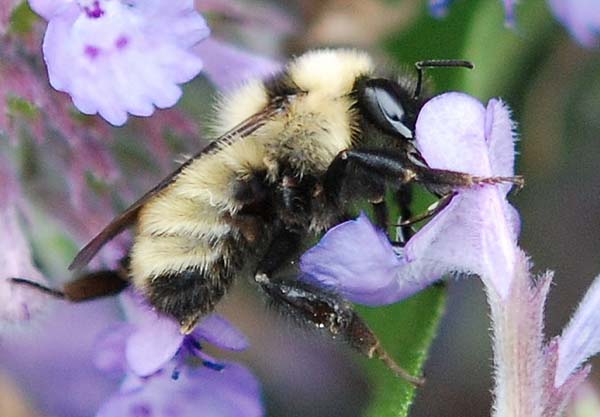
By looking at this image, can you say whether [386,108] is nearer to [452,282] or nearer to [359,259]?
[359,259]

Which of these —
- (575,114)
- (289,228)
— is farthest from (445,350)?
(289,228)

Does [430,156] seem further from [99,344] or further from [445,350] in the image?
[445,350]

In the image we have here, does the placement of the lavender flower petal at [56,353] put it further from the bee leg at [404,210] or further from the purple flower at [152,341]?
the bee leg at [404,210]

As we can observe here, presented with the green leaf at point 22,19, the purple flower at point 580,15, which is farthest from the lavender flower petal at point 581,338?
the green leaf at point 22,19

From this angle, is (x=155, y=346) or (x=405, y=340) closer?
(x=155, y=346)

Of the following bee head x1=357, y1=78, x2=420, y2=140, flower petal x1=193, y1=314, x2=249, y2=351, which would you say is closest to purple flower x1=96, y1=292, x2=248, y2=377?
flower petal x1=193, y1=314, x2=249, y2=351

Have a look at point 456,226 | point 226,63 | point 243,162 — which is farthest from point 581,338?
point 226,63

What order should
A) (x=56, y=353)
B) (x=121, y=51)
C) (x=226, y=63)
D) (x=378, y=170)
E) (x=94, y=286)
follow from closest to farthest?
(x=378, y=170), (x=121, y=51), (x=94, y=286), (x=226, y=63), (x=56, y=353)
